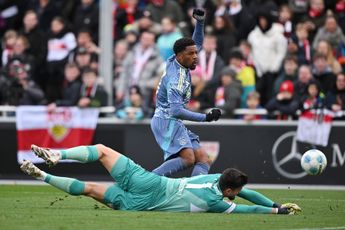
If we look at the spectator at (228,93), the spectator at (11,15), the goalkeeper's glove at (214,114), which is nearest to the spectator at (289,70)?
the spectator at (228,93)

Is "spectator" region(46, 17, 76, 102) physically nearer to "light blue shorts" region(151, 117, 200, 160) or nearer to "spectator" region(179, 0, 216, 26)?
"spectator" region(179, 0, 216, 26)

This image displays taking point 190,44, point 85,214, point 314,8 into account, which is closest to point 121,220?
point 85,214

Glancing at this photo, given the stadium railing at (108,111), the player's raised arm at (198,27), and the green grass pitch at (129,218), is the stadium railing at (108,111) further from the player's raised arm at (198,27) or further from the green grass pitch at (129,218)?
the player's raised arm at (198,27)

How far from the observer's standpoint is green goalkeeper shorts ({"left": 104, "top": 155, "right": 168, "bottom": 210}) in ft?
40.6

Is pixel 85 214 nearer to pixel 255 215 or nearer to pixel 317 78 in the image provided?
pixel 255 215

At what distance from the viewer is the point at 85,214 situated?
1249 cm

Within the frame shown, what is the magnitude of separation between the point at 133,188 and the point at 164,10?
10.8 metres

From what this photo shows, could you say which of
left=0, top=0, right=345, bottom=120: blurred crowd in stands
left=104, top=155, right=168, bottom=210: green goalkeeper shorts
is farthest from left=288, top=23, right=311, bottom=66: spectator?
left=104, top=155, right=168, bottom=210: green goalkeeper shorts

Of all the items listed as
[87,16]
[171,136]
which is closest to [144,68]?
[87,16]

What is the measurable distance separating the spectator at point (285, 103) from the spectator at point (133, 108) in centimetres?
248

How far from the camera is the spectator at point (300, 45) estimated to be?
21.1 meters

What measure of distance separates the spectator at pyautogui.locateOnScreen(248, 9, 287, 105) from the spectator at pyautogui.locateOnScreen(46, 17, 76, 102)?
13.3 feet

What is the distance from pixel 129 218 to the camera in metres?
11.9

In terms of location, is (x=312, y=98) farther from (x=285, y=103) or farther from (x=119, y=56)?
(x=119, y=56)
